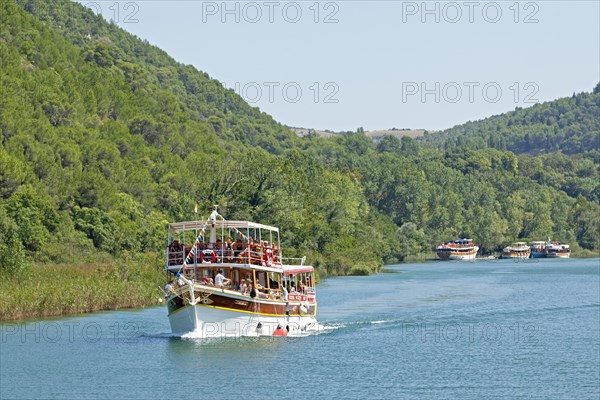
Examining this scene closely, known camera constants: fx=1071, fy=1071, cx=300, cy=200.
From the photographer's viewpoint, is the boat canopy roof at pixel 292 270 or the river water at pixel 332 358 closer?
the river water at pixel 332 358

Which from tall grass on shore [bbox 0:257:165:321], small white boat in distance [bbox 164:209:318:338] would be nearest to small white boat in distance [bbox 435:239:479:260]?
tall grass on shore [bbox 0:257:165:321]

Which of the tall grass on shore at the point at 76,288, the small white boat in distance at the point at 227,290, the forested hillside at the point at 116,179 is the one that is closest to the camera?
the small white boat in distance at the point at 227,290

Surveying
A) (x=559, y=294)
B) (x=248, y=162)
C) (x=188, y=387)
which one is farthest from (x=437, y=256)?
(x=188, y=387)

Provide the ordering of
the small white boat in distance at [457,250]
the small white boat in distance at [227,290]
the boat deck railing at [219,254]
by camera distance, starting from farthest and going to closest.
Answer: the small white boat in distance at [457,250] → the boat deck railing at [219,254] → the small white boat in distance at [227,290]

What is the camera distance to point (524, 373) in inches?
1807

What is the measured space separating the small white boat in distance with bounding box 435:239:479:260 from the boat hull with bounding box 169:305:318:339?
13098 cm

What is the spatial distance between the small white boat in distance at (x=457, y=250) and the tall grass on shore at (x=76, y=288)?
372ft

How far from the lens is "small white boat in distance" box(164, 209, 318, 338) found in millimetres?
51250

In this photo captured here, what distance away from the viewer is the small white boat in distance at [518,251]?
633 ft

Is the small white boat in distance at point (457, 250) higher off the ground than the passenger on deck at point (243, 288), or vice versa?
the small white boat in distance at point (457, 250)

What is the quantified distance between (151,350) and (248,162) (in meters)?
67.0

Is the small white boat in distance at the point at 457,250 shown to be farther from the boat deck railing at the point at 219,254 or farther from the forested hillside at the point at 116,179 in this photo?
the boat deck railing at the point at 219,254

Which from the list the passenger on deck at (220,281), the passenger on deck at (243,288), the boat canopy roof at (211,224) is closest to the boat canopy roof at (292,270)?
the boat canopy roof at (211,224)

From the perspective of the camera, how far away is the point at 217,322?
51938 mm
